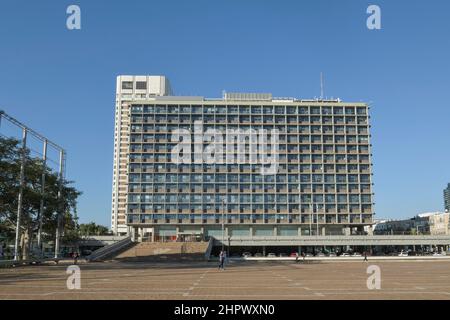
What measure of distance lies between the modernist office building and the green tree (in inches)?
1977

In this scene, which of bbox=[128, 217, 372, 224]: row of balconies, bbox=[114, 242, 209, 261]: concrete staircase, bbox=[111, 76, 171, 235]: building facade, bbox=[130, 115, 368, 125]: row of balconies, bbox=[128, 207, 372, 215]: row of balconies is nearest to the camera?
bbox=[114, 242, 209, 261]: concrete staircase

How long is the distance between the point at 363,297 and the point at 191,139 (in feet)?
322

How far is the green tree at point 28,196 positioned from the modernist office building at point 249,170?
5023 cm

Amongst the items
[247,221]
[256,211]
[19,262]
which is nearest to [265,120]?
[256,211]

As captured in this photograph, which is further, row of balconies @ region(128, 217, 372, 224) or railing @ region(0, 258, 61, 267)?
row of balconies @ region(128, 217, 372, 224)

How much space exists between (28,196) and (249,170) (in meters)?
72.7

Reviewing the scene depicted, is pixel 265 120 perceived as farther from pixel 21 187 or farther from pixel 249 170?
pixel 21 187

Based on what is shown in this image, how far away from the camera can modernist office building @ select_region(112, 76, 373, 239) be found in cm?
11044

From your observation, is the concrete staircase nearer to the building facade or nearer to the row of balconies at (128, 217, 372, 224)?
the row of balconies at (128, 217, 372, 224)

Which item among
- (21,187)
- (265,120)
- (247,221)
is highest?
(265,120)

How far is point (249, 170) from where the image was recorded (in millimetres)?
111875

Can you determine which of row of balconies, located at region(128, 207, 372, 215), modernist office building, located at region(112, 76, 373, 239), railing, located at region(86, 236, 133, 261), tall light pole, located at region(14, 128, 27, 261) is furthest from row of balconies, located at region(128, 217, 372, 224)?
tall light pole, located at region(14, 128, 27, 261)

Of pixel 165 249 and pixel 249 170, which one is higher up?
pixel 249 170
